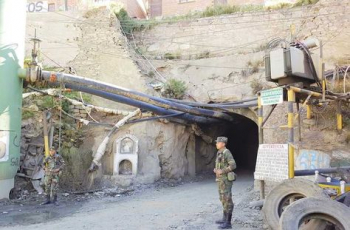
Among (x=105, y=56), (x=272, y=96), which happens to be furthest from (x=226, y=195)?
(x=105, y=56)

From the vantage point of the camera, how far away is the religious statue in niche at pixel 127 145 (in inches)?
491

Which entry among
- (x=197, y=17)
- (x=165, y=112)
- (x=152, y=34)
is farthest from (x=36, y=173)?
(x=197, y=17)

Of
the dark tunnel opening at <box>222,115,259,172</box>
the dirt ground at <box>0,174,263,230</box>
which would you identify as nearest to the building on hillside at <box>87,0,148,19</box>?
the dark tunnel opening at <box>222,115,259,172</box>

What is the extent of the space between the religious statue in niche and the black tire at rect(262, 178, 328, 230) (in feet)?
22.7

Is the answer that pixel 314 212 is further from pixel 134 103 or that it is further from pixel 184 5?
pixel 184 5

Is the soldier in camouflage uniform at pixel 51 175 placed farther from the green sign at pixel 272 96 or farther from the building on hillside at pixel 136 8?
the building on hillside at pixel 136 8

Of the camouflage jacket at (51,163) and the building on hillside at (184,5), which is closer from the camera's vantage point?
the camouflage jacket at (51,163)

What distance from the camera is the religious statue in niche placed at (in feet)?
40.9

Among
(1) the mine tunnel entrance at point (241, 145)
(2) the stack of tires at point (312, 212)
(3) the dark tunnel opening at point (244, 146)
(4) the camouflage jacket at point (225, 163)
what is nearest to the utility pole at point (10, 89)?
(4) the camouflage jacket at point (225, 163)

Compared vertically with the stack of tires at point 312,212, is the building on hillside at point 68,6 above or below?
above

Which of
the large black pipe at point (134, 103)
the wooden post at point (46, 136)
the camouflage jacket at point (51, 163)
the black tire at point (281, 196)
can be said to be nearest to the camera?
the black tire at point (281, 196)

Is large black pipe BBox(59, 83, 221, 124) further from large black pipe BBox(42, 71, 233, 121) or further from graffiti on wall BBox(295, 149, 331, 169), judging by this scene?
graffiti on wall BBox(295, 149, 331, 169)

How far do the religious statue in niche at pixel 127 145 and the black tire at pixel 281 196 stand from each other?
22.7 ft

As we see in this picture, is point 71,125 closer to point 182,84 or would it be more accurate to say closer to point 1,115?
point 1,115
